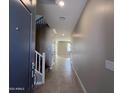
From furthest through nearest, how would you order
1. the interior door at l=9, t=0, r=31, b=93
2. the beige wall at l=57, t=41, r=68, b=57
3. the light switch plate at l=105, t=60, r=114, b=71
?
1. the beige wall at l=57, t=41, r=68, b=57
2. the interior door at l=9, t=0, r=31, b=93
3. the light switch plate at l=105, t=60, r=114, b=71

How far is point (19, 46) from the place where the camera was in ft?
7.41

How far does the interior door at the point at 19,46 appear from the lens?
2209 millimetres

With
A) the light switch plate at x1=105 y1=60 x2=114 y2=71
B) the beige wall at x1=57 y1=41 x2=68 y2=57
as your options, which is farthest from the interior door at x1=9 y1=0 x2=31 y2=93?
the beige wall at x1=57 y1=41 x2=68 y2=57

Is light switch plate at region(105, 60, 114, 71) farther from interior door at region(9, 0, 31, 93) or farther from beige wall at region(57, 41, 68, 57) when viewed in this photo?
beige wall at region(57, 41, 68, 57)

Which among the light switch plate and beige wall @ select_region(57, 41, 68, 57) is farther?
beige wall @ select_region(57, 41, 68, 57)

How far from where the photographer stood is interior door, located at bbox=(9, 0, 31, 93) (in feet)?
7.25

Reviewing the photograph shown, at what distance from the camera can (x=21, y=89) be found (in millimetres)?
2254

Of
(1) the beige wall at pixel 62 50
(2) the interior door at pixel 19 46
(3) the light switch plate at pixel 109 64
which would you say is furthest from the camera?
(1) the beige wall at pixel 62 50

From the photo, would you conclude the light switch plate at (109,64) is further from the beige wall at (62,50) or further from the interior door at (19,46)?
the beige wall at (62,50)

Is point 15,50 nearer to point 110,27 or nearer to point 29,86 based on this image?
point 29,86

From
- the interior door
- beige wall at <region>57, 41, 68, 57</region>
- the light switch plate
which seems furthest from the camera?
beige wall at <region>57, 41, 68, 57</region>

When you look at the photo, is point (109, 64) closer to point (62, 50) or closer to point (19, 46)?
point (19, 46)

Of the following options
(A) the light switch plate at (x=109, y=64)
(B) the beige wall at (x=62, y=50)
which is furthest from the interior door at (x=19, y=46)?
(B) the beige wall at (x=62, y=50)
